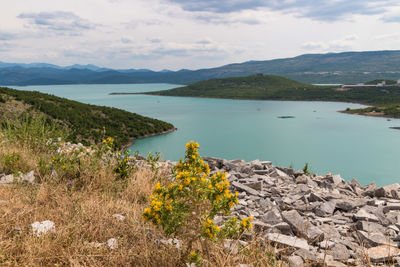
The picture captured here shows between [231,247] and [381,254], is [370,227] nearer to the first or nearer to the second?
[381,254]

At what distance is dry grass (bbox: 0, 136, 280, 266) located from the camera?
354 centimetres

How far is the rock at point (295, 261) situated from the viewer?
12.0ft

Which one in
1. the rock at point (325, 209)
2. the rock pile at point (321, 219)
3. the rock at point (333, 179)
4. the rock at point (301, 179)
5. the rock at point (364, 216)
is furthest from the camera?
the rock at point (333, 179)

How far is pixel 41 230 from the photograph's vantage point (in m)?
4.05

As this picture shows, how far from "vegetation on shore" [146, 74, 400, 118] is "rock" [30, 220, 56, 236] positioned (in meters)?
92.1

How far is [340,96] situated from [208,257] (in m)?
139

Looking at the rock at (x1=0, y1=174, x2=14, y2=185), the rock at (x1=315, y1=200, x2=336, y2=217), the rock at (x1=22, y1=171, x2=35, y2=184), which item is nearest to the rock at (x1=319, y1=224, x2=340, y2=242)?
the rock at (x1=315, y1=200, x2=336, y2=217)

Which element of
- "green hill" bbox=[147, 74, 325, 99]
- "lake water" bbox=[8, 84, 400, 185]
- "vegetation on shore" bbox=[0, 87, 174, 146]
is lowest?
"lake water" bbox=[8, 84, 400, 185]

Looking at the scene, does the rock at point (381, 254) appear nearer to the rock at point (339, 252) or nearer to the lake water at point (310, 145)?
the rock at point (339, 252)

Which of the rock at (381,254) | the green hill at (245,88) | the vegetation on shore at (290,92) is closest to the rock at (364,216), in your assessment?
the rock at (381,254)

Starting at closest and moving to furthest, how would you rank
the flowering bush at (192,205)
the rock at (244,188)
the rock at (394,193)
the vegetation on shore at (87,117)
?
1. the flowering bush at (192,205)
2. the rock at (244,188)
3. the rock at (394,193)
4. the vegetation on shore at (87,117)

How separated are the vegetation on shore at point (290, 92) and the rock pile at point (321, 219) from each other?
86634 mm

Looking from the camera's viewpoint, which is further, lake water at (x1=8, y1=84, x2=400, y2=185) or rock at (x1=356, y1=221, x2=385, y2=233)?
lake water at (x1=8, y1=84, x2=400, y2=185)

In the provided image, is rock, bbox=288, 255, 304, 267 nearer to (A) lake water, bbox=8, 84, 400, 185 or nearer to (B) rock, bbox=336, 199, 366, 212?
(B) rock, bbox=336, 199, 366, 212
